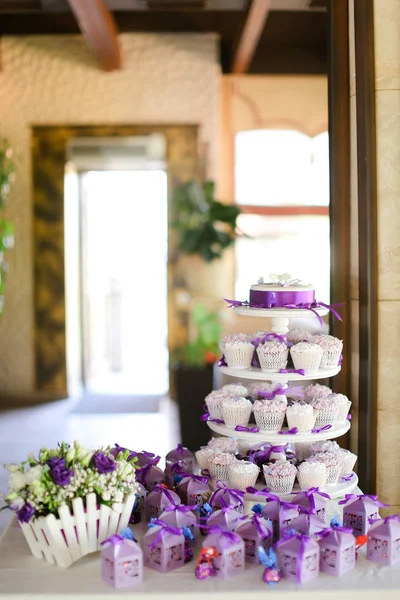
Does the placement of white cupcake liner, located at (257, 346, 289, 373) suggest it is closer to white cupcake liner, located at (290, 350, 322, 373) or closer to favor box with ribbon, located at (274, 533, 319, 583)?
white cupcake liner, located at (290, 350, 322, 373)

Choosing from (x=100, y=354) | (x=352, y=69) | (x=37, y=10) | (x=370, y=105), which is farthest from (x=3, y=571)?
(x=100, y=354)

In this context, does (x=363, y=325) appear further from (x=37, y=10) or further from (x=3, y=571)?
(x=37, y=10)

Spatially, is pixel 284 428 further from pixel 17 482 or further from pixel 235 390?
pixel 17 482

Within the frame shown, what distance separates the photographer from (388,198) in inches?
92.4

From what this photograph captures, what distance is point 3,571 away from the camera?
1627 mm

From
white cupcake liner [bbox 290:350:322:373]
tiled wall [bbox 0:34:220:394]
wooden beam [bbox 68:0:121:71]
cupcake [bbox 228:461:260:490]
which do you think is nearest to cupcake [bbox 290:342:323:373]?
white cupcake liner [bbox 290:350:322:373]

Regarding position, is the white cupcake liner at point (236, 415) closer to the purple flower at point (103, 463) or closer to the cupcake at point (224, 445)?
the cupcake at point (224, 445)

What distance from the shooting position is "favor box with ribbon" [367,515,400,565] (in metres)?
1.65

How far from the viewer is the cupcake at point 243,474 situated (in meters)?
1.95

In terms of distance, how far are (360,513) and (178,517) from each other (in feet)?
1.57

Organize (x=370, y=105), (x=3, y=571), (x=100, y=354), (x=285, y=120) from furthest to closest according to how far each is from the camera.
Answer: (x=100, y=354), (x=285, y=120), (x=370, y=105), (x=3, y=571)

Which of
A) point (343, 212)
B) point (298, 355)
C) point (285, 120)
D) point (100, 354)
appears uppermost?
point (285, 120)

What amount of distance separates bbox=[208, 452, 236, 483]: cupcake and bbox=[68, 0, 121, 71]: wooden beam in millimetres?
3496

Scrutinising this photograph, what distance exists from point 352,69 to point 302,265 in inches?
167
